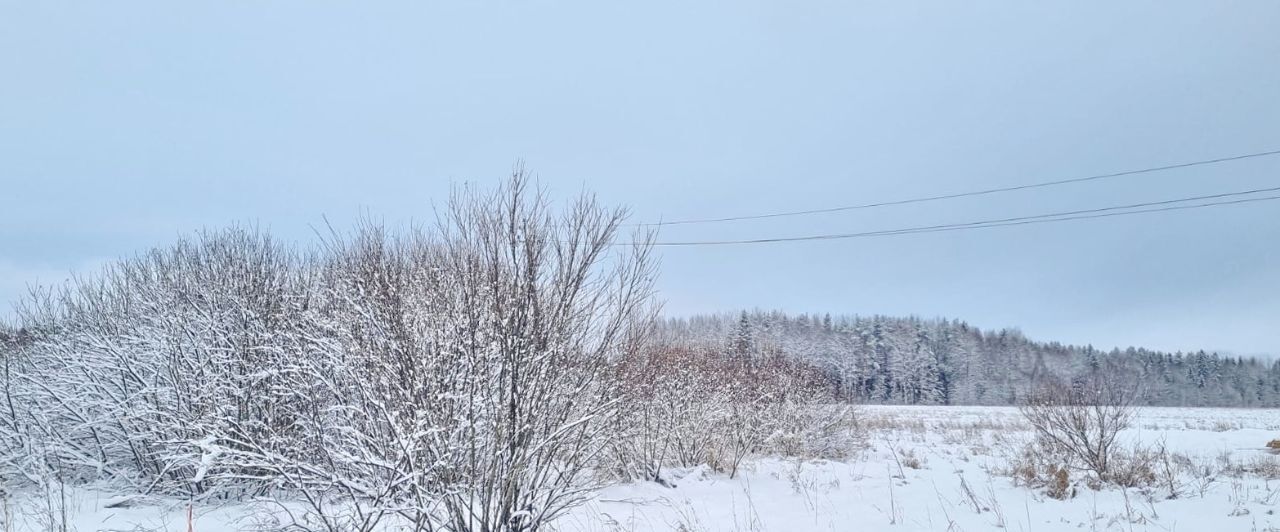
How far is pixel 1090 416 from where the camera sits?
9.91 m

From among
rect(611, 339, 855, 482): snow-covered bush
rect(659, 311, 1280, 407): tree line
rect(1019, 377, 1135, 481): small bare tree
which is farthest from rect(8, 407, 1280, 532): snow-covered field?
rect(659, 311, 1280, 407): tree line

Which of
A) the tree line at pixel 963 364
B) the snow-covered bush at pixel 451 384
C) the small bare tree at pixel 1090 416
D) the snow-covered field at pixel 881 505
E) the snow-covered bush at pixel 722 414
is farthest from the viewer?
the tree line at pixel 963 364

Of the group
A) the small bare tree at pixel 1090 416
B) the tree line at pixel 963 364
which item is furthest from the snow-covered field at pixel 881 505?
the tree line at pixel 963 364

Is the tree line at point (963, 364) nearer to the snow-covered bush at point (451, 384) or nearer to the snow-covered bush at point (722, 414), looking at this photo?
the snow-covered bush at point (722, 414)

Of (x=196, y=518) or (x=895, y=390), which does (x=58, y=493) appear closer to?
(x=196, y=518)

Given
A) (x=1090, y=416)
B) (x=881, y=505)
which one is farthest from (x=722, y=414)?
(x=1090, y=416)

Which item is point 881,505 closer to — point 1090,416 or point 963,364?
point 1090,416

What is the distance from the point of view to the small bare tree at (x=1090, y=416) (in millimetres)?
Result: 9609

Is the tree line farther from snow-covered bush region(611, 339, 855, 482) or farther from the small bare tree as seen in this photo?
the small bare tree

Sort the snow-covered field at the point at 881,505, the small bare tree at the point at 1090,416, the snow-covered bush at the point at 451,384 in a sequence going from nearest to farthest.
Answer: the snow-covered bush at the point at 451,384 → the snow-covered field at the point at 881,505 → the small bare tree at the point at 1090,416

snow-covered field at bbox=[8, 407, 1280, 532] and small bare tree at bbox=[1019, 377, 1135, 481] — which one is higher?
small bare tree at bbox=[1019, 377, 1135, 481]

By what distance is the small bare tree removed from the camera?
961cm

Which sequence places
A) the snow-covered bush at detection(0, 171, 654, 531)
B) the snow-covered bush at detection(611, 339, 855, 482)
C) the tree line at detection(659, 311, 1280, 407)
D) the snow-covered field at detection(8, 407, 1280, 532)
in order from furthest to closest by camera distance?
the tree line at detection(659, 311, 1280, 407), the snow-covered bush at detection(611, 339, 855, 482), the snow-covered field at detection(8, 407, 1280, 532), the snow-covered bush at detection(0, 171, 654, 531)

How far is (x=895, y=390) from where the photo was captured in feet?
225
